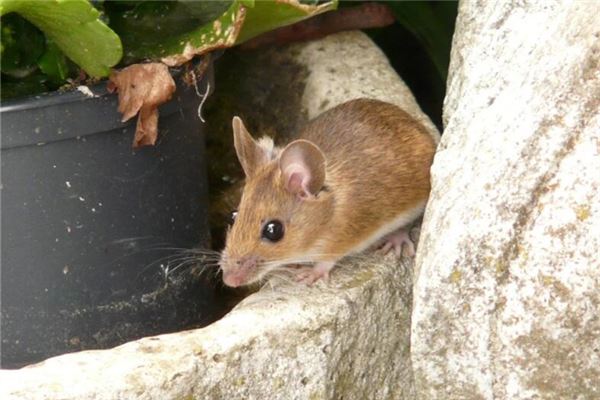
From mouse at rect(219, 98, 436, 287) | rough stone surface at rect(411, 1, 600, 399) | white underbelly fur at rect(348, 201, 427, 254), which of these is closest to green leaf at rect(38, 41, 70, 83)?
mouse at rect(219, 98, 436, 287)

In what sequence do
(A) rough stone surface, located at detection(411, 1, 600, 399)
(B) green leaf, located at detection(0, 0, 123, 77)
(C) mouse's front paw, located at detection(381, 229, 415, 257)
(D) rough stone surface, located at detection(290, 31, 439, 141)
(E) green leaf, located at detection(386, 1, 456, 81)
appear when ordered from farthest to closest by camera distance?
(E) green leaf, located at detection(386, 1, 456, 81) → (D) rough stone surface, located at detection(290, 31, 439, 141) → (C) mouse's front paw, located at detection(381, 229, 415, 257) → (B) green leaf, located at detection(0, 0, 123, 77) → (A) rough stone surface, located at detection(411, 1, 600, 399)

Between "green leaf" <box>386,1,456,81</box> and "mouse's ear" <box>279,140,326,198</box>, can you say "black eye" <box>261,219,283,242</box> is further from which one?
"green leaf" <box>386,1,456,81</box>

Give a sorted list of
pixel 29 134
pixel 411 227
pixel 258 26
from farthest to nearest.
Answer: pixel 411 227
pixel 258 26
pixel 29 134

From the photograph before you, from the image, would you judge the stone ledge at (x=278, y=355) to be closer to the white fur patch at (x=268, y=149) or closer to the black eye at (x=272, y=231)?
the black eye at (x=272, y=231)

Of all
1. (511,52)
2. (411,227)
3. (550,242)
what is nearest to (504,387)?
(550,242)

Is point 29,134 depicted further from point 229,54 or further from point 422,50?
point 422,50

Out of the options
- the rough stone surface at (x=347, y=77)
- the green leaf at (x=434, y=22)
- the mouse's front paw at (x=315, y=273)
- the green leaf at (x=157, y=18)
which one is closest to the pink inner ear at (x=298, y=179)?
the mouse's front paw at (x=315, y=273)

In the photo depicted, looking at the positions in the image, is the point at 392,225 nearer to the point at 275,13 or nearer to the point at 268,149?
the point at 268,149

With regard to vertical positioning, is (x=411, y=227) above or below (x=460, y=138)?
below
